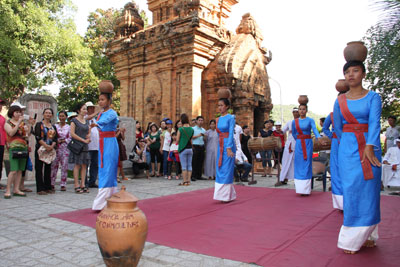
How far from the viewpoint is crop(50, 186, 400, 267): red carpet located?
3249 millimetres

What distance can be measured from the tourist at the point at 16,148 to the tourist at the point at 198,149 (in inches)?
184

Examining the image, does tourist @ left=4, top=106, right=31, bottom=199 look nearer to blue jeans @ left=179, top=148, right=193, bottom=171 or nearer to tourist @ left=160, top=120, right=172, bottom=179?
blue jeans @ left=179, top=148, right=193, bottom=171

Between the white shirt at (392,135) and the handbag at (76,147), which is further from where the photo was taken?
the white shirt at (392,135)

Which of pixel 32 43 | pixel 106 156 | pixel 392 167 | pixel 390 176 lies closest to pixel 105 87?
pixel 106 156

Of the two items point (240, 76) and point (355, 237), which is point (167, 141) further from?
point (355, 237)

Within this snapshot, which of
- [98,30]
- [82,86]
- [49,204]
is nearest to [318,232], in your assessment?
[49,204]

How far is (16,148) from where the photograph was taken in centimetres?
644

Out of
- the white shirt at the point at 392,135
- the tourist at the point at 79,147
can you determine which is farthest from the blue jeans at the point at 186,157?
the white shirt at the point at 392,135

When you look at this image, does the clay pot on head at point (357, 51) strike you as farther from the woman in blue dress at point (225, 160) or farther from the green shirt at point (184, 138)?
the green shirt at point (184, 138)

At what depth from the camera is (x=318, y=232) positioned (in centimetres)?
411

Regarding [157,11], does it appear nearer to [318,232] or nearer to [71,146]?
[71,146]

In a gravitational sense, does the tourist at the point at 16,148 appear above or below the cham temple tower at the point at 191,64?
below

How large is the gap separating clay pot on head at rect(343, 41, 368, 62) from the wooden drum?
15.9 feet

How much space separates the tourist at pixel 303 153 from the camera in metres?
6.86
